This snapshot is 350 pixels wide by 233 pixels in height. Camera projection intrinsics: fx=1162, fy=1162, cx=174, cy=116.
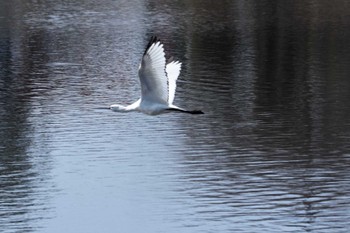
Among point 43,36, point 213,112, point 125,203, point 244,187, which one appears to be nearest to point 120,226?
point 125,203

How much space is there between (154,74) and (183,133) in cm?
1093

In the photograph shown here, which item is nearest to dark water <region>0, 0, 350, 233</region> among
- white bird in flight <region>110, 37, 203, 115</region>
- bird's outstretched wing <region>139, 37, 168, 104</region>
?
white bird in flight <region>110, 37, 203, 115</region>

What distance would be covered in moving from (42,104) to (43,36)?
545 inches

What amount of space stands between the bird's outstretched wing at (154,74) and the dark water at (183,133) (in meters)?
3.89

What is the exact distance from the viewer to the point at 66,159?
88.5 ft

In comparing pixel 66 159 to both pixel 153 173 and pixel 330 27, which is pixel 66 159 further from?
pixel 330 27

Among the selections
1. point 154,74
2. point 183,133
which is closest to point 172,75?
point 154,74

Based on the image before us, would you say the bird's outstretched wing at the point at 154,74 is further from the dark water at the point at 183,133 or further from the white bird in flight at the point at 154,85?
the dark water at the point at 183,133

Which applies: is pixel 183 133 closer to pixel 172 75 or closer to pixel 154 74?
pixel 172 75

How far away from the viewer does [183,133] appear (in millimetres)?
29188

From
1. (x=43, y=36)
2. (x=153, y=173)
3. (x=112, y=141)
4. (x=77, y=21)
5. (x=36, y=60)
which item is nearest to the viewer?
(x=153, y=173)

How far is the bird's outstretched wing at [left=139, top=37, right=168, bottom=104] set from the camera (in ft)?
58.3

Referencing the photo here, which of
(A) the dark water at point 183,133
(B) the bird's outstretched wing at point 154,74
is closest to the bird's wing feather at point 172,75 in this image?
(B) the bird's outstretched wing at point 154,74

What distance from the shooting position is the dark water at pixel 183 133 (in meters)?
22.9
